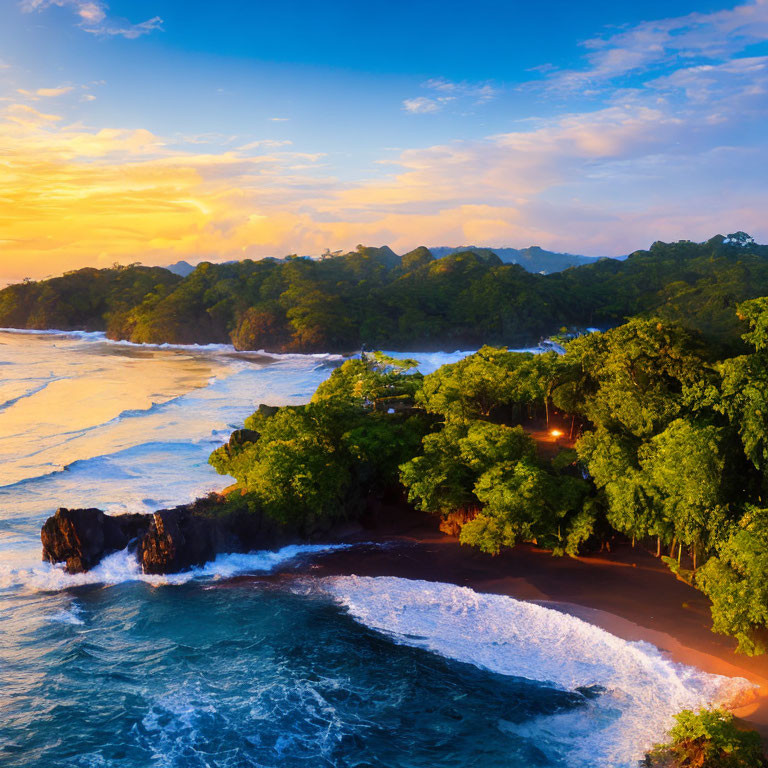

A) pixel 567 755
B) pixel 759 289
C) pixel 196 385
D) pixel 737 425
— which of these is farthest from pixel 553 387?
pixel 759 289

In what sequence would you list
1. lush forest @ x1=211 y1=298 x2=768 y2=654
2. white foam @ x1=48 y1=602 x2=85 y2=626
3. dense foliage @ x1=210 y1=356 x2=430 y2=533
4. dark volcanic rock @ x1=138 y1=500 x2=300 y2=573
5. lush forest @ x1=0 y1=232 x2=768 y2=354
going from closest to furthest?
lush forest @ x1=211 y1=298 x2=768 y2=654
white foam @ x1=48 y1=602 x2=85 y2=626
dark volcanic rock @ x1=138 y1=500 x2=300 y2=573
dense foliage @ x1=210 y1=356 x2=430 y2=533
lush forest @ x1=0 y1=232 x2=768 y2=354

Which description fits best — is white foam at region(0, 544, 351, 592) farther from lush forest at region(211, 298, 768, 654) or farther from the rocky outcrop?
lush forest at region(211, 298, 768, 654)

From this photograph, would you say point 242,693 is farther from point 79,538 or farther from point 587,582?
point 587,582

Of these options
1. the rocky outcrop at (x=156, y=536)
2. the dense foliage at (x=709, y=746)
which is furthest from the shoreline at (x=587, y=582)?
the rocky outcrop at (x=156, y=536)

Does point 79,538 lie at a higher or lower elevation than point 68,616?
higher

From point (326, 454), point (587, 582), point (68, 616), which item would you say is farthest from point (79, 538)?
point (587, 582)

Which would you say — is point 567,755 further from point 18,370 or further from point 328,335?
point 328,335

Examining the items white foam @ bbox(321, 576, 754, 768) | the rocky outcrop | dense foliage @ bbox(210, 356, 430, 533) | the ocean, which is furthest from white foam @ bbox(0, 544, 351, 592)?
white foam @ bbox(321, 576, 754, 768)
